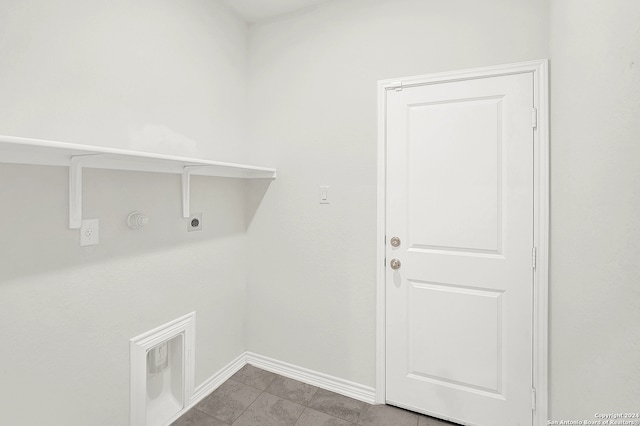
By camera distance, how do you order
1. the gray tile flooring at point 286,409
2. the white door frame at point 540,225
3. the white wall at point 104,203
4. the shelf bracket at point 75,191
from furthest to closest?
the gray tile flooring at point 286,409 → the white door frame at point 540,225 → the shelf bracket at point 75,191 → the white wall at point 104,203

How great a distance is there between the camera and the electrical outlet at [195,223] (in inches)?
73.2

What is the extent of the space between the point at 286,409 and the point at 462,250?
57.2 inches

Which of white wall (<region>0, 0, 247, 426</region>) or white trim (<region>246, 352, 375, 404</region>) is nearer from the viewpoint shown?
white wall (<region>0, 0, 247, 426</region>)

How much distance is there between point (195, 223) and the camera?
1.88m

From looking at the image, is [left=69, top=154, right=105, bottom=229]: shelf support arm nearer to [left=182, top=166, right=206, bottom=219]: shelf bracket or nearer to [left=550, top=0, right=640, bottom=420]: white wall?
[left=182, top=166, right=206, bottom=219]: shelf bracket

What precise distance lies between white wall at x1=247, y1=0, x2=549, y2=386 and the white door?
0.16 meters

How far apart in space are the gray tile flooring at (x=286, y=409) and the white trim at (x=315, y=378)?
Result: 4 centimetres

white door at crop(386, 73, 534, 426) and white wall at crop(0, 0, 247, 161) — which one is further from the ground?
white wall at crop(0, 0, 247, 161)

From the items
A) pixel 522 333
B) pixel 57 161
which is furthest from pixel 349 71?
pixel 522 333

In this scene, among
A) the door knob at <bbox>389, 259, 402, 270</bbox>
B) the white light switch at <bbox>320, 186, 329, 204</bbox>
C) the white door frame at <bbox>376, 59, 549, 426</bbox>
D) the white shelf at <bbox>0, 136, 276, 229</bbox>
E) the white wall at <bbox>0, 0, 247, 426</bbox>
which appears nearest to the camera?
the white shelf at <bbox>0, 136, 276, 229</bbox>

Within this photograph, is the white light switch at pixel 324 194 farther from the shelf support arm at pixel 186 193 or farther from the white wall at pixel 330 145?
the shelf support arm at pixel 186 193

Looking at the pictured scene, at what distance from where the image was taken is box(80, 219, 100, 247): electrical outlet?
1.32 m

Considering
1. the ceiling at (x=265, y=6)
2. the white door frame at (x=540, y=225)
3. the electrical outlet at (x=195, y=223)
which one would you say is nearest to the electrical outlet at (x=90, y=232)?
the electrical outlet at (x=195, y=223)

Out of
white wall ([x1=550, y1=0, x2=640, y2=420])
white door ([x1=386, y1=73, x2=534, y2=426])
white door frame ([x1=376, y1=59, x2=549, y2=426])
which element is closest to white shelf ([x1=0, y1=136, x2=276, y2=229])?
white door ([x1=386, y1=73, x2=534, y2=426])
